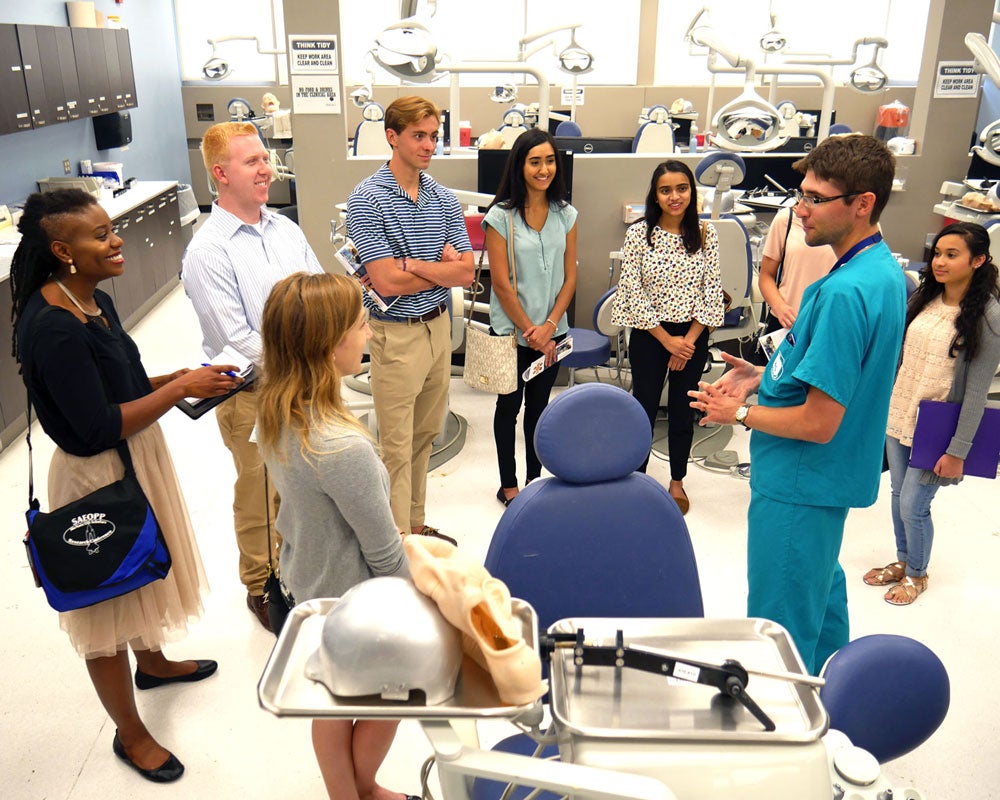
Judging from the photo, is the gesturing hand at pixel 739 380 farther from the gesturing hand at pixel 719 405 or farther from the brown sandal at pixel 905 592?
the brown sandal at pixel 905 592

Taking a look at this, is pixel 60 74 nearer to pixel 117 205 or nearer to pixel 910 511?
pixel 117 205

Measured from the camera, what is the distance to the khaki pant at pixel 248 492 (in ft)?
8.29

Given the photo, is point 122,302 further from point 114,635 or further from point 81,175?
point 114,635

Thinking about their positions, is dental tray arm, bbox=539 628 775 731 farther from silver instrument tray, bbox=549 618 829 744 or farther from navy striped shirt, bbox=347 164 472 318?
navy striped shirt, bbox=347 164 472 318

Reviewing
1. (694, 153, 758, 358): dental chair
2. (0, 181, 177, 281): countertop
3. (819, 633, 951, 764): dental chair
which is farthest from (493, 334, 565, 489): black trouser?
(0, 181, 177, 281): countertop

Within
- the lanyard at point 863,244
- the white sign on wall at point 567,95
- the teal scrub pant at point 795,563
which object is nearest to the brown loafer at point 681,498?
the teal scrub pant at point 795,563

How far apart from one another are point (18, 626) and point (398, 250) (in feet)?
5.79

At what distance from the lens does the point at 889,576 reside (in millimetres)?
3016

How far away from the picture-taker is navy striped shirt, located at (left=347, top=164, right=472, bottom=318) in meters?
2.85

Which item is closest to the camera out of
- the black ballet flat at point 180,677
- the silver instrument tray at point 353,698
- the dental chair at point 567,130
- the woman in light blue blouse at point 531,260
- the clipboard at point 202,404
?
the silver instrument tray at point 353,698

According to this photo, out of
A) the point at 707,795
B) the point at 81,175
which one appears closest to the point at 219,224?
the point at 707,795

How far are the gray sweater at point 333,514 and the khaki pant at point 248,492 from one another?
772 millimetres

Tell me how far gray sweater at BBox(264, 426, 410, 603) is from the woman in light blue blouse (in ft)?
5.51

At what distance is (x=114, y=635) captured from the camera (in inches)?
80.8
